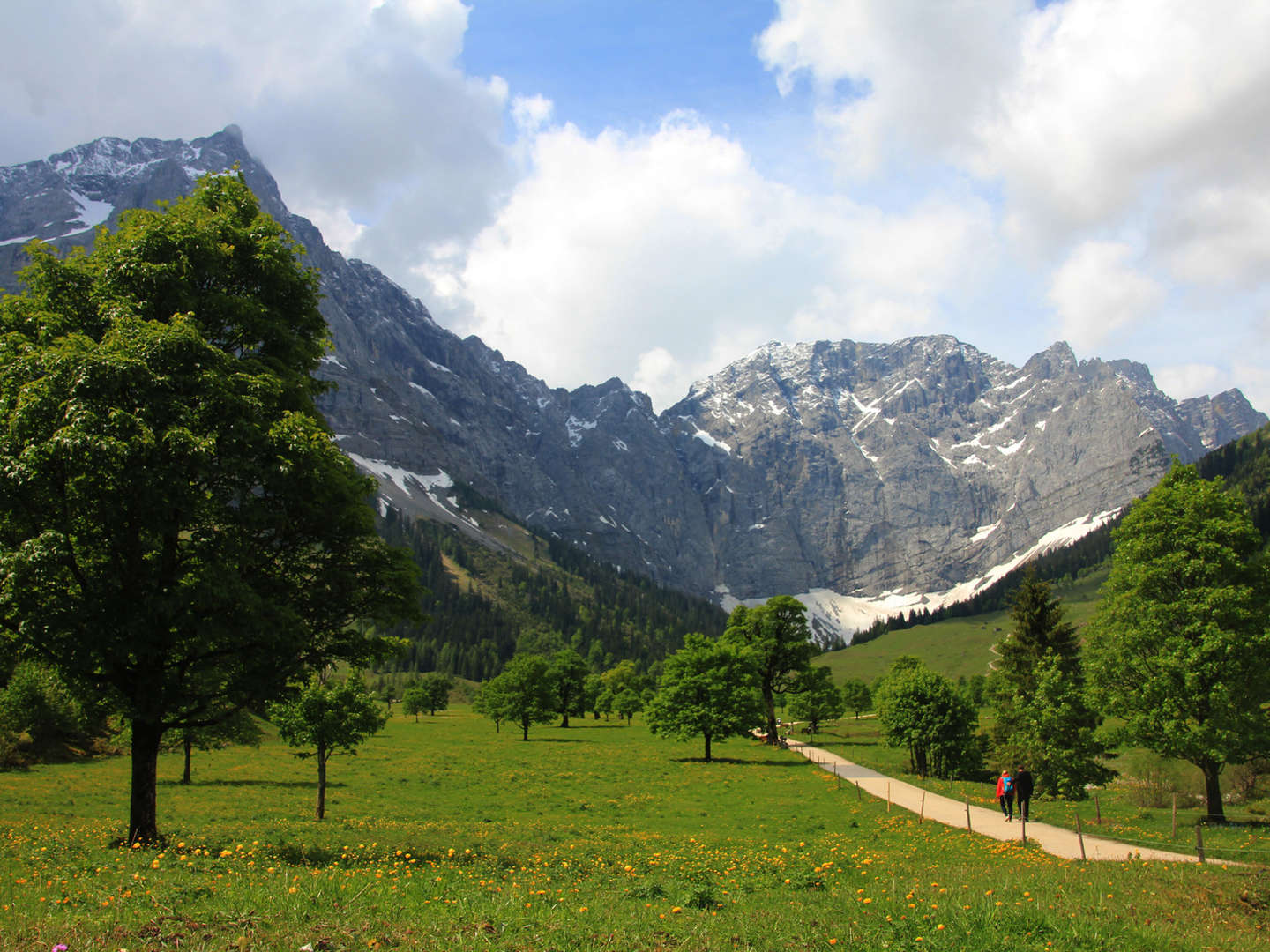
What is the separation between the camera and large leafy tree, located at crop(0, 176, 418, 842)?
13.6m

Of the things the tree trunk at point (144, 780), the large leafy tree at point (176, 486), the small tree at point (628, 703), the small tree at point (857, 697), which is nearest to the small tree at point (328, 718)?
the tree trunk at point (144, 780)

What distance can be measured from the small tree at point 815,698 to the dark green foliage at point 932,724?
18921 mm

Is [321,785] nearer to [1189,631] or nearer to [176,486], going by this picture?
[176,486]

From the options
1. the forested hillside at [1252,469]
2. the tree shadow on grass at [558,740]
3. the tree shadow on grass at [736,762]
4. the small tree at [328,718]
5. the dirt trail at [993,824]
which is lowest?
the tree shadow on grass at [558,740]

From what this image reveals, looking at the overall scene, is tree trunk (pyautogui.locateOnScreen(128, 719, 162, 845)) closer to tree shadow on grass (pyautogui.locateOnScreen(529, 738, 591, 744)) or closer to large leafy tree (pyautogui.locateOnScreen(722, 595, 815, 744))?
large leafy tree (pyautogui.locateOnScreen(722, 595, 815, 744))

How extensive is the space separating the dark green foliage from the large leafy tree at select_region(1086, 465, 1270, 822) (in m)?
20.6

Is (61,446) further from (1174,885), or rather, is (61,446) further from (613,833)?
(1174,885)

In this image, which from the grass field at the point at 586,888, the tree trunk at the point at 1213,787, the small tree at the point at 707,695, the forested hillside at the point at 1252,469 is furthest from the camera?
the forested hillside at the point at 1252,469

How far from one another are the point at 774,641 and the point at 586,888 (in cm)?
6057

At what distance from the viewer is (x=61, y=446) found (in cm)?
1310

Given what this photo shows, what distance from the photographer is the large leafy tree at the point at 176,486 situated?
13.6 meters

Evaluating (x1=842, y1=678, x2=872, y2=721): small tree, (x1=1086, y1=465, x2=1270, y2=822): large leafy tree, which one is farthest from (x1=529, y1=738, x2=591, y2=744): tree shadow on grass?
(x1=1086, y1=465, x2=1270, y2=822): large leafy tree

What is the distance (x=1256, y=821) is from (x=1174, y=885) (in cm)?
1787

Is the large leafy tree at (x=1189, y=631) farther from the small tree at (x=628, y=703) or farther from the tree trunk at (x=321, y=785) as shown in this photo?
the small tree at (x=628, y=703)
